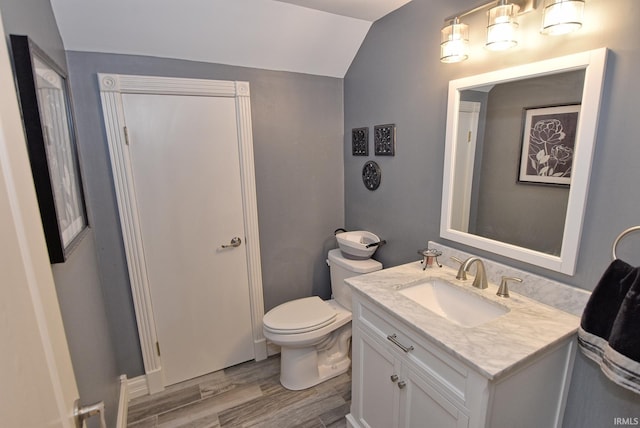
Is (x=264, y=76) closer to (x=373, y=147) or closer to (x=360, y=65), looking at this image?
(x=360, y=65)

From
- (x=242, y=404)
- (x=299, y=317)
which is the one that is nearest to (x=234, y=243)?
(x=299, y=317)

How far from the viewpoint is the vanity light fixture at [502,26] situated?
1.23m

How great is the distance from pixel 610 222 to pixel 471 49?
0.95 meters

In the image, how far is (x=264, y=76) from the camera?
2152mm

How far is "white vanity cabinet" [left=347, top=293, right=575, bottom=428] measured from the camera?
1.04 metres

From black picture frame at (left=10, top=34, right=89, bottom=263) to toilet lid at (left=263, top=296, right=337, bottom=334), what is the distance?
117 centimetres

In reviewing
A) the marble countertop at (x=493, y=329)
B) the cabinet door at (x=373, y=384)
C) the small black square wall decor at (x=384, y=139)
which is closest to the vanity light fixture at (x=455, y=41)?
the small black square wall decor at (x=384, y=139)

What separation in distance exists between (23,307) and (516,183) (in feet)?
5.42

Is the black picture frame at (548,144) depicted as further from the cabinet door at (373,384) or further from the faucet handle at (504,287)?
the cabinet door at (373,384)

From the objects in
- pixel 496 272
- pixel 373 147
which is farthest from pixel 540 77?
pixel 373 147

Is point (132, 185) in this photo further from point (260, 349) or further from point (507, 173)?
point (507, 173)

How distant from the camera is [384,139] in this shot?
81.2 inches

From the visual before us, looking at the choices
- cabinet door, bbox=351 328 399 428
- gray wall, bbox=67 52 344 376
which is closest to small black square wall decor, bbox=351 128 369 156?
gray wall, bbox=67 52 344 376

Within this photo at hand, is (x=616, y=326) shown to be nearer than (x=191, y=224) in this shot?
Yes
